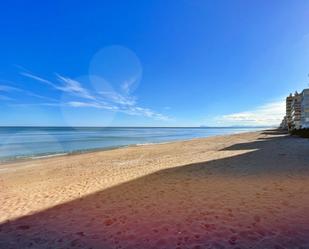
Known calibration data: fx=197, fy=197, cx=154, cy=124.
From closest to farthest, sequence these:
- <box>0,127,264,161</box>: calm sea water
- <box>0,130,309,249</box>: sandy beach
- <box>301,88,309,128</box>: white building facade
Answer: <box>0,130,309,249</box>: sandy beach < <box>0,127,264,161</box>: calm sea water < <box>301,88,309,128</box>: white building facade

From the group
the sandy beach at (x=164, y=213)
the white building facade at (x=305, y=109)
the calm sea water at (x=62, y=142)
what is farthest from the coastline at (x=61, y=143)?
the white building facade at (x=305, y=109)

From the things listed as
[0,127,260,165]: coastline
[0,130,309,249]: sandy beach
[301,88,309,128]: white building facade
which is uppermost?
[301,88,309,128]: white building facade

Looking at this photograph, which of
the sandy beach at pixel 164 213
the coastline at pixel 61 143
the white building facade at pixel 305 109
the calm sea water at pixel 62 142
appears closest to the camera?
the sandy beach at pixel 164 213

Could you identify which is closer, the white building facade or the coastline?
the coastline

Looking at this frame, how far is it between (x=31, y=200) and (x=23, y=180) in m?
3.56

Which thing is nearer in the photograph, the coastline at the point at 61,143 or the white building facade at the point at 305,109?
the coastline at the point at 61,143

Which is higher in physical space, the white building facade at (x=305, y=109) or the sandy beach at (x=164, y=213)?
the white building facade at (x=305, y=109)

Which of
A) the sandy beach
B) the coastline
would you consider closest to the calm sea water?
the coastline

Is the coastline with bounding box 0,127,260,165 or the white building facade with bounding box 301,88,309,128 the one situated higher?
the white building facade with bounding box 301,88,309,128

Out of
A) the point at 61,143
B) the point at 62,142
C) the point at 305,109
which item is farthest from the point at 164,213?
the point at 305,109

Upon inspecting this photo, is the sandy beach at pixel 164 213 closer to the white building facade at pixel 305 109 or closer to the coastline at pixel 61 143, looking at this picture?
the coastline at pixel 61 143

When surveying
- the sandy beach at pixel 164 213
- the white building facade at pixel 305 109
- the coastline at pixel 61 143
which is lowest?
the sandy beach at pixel 164 213

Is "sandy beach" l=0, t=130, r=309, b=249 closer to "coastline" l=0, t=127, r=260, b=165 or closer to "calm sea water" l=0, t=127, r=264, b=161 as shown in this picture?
"coastline" l=0, t=127, r=260, b=165

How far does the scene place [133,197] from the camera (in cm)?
545
